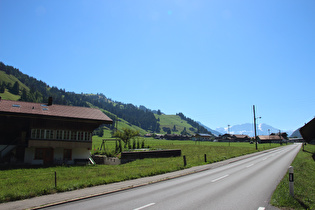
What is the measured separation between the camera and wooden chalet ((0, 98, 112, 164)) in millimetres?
30453

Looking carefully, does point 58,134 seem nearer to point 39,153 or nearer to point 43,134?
point 43,134

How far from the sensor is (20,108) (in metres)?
31.4

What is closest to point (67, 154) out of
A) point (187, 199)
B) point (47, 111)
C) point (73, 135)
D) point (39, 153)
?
point (73, 135)

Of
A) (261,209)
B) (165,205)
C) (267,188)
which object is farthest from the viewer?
(267,188)

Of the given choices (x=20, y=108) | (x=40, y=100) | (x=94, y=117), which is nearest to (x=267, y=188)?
(x=94, y=117)

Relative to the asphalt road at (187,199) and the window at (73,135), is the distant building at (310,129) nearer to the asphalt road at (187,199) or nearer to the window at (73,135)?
the asphalt road at (187,199)

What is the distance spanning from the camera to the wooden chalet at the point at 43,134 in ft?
99.9

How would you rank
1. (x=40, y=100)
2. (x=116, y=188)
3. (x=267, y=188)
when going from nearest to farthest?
(x=267, y=188), (x=116, y=188), (x=40, y=100)

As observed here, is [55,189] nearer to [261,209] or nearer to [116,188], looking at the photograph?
[116,188]

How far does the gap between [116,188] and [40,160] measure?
74.2 feet

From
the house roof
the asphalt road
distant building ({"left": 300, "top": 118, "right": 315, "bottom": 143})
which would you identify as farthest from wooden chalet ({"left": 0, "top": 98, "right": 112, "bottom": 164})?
distant building ({"left": 300, "top": 118, "right": 315, "bottom": 143})

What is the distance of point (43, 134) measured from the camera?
31453 millimetres

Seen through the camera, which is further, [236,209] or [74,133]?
[74,133]

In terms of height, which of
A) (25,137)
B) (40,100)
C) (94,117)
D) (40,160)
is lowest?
(40,160)
